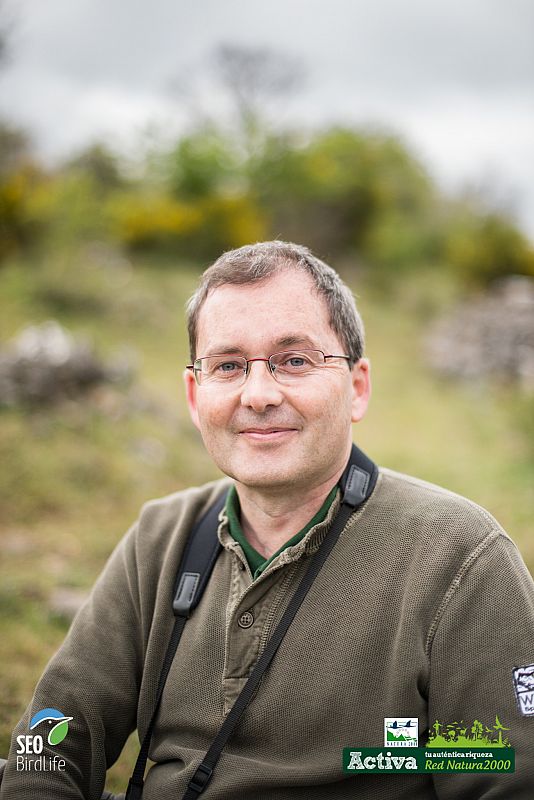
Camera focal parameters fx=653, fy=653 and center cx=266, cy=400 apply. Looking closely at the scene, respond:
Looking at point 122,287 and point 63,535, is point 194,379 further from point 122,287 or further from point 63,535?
point 122,287

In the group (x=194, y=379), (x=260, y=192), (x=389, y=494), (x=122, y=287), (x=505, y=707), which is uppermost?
(x=260, y=192)

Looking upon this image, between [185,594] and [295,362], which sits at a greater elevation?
[295,362]

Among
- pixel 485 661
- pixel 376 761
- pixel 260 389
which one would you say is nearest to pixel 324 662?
pixel 376 761

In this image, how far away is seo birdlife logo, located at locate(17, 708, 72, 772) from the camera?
1933mm

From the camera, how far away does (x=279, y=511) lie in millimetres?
1968

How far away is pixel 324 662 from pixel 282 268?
3.67ft

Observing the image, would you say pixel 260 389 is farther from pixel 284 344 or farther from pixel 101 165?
pixel 101 165

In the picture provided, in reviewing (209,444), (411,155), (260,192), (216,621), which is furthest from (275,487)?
(411,155)

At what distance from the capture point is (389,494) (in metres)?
1.97

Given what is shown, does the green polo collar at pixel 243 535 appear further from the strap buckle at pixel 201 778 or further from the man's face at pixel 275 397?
the strap buckle at pixel 201 778

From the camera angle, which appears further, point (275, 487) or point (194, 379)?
point (194, 379)

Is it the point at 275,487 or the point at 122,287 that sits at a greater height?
the point at 122,287

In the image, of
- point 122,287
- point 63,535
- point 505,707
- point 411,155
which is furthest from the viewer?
point 411,155

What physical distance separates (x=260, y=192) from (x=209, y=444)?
24.2 meters
